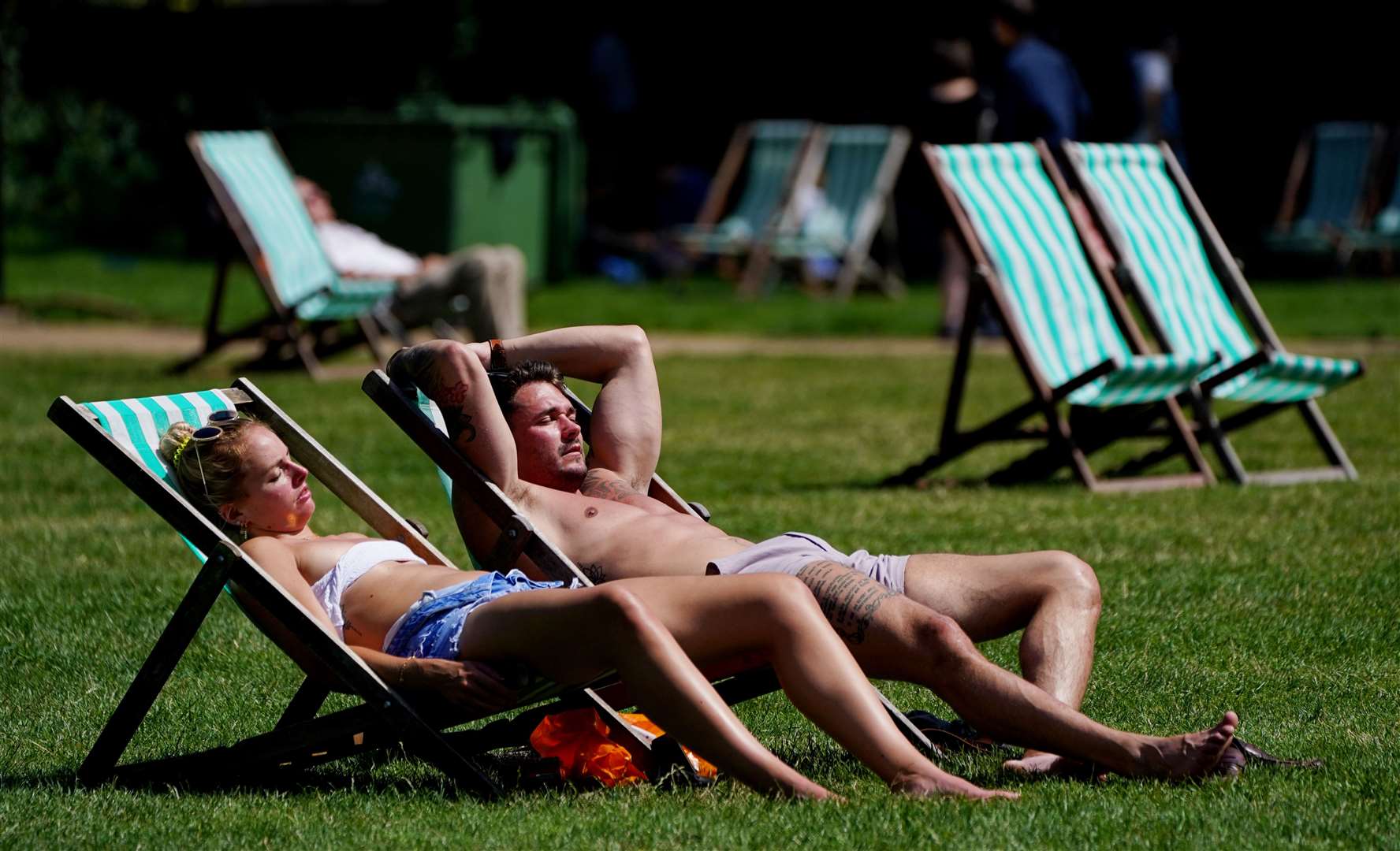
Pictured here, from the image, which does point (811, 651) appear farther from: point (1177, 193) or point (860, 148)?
point (860, 148)

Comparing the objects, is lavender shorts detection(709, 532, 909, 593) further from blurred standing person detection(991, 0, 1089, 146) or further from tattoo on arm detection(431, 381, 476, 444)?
blurred standing person detection(991, 0, 1089, 146)

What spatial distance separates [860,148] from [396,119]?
3727 mm

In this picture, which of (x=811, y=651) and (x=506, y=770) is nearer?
(x=811, y=651)

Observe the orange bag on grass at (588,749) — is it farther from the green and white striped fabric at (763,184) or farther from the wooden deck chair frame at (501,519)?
the green and white striped fabric at (763,184)

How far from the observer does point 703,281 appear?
681 inches

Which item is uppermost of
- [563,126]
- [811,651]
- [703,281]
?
[811,651]

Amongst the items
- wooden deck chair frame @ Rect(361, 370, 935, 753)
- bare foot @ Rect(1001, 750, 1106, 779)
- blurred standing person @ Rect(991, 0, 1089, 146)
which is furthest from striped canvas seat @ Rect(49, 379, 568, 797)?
blurred standing person @ Rect(991, 0, 1089, 146)

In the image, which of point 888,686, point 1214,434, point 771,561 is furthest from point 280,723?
point 1214,434

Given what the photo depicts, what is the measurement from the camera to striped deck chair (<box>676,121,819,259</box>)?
15.7 m

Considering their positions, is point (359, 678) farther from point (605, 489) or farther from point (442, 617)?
point (605, 489)

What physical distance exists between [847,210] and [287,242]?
260 inches

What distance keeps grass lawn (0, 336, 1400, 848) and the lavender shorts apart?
0.39 metres

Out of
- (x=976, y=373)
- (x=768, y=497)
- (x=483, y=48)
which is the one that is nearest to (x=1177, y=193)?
(x=768, y=497)

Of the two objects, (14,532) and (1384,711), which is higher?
(1384,711)
